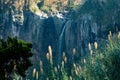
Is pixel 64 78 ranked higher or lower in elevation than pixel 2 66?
lower

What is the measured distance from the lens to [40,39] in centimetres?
5875

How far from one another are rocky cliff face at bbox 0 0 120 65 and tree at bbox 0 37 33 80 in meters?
36.7

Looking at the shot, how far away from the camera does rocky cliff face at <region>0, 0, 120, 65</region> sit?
56.1m

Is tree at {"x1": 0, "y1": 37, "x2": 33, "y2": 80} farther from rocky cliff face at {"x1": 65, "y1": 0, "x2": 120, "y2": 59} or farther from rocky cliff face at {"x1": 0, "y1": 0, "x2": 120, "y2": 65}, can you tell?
rocky cliff face at {"x1": 0, "y1": 0, "x2": 120, "y2": 65}

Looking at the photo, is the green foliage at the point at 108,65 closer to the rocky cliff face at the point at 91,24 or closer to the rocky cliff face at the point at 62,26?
the rocky cliff face at the point at 91,24

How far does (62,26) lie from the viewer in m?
58.2

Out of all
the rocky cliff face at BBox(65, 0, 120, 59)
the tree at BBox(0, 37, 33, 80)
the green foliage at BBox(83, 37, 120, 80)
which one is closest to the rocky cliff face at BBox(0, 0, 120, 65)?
the rocky cliff face at BBox(65, 0, 120, 59)

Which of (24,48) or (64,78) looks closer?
(24,48)

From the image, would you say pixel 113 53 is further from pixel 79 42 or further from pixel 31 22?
pixel 31 22

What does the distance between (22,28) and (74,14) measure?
847 cm

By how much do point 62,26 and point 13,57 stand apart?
3981 centimetres

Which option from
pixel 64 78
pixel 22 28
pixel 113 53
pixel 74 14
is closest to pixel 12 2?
pixel 22 28

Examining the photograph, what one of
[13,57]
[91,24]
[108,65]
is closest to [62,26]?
[91,24]

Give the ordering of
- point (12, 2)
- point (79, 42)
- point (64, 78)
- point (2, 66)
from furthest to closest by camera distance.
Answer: point (12, 2) < point (79, 42) < point (64, 78) < point (2, 66)
